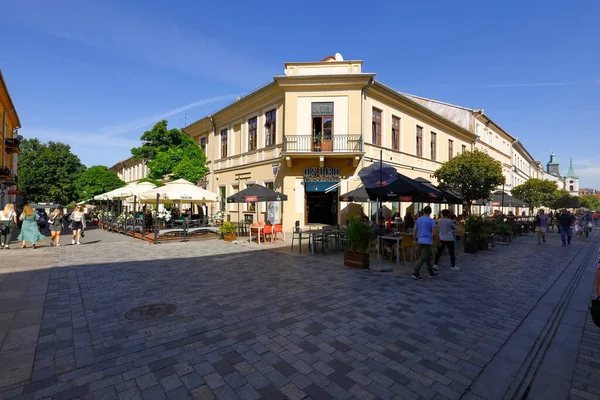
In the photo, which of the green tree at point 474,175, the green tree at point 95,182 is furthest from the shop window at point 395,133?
the green tree at point 95,182

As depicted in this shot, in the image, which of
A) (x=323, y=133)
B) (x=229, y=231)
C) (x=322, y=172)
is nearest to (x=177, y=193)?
(x=229, y=231)

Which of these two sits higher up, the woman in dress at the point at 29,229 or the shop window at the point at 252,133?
the shop window at the point at 252,133

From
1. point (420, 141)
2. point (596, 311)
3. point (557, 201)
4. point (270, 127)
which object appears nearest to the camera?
point (596, 311)

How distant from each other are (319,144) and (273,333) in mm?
12527

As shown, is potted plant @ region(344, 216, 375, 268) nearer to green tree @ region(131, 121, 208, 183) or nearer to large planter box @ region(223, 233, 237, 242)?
large planter box @ region(223, 233, 237, 242)

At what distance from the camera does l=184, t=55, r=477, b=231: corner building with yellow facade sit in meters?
15.2

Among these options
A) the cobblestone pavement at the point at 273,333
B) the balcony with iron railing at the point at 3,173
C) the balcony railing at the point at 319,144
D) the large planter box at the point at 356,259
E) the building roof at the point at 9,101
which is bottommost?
the cobblestone pavement at the point at 273,333

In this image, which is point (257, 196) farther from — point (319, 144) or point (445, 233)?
point (445, 233)

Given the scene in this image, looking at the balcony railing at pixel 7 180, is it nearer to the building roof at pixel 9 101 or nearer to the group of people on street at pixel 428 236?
the building roof at pixel 9 101

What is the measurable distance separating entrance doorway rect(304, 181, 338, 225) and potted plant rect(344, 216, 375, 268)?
8219 mm

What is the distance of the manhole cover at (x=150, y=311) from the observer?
4.18m

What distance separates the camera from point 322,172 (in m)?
15.5

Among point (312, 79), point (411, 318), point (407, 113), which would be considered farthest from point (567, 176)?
point (411, 318)

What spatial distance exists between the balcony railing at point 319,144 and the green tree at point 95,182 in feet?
93.5
